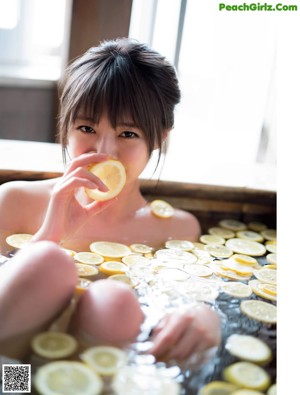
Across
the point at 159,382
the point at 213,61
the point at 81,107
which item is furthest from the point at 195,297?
the point at 213,61

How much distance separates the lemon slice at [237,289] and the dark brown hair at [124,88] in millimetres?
305

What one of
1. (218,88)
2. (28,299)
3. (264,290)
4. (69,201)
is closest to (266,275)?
(264,290)

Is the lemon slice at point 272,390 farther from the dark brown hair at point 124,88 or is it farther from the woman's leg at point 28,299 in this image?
the dark brown hair at point 124,88

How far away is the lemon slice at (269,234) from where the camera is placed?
1215 mm

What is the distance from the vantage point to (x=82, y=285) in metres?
0.69

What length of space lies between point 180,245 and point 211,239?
10cm

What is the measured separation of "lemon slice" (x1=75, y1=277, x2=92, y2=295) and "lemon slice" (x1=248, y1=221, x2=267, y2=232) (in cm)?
63

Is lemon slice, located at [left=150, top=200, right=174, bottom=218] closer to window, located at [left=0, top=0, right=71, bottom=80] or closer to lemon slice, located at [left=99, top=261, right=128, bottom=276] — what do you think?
lemon slice, located at [left=99, top=261, right=128, bottom=276]

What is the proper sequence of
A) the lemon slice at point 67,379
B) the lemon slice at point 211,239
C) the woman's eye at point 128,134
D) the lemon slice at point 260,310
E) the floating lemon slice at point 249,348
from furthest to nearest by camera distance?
the lemon slice at point 211,239 < the woman's eye at point 128,134 < the lemon slice at point 260,310 < the floating lemon slice at point 249,348 < the lemon slice at point 67,379

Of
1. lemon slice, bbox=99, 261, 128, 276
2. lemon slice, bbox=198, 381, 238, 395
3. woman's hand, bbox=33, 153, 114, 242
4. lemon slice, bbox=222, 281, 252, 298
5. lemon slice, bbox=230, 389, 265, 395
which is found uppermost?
woman's hand, bbox=33, 153, 114, 242

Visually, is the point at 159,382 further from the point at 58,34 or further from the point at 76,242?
the point at 58,34

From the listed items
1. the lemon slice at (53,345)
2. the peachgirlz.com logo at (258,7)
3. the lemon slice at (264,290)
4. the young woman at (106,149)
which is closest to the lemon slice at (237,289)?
the lemon slice at (264,290)

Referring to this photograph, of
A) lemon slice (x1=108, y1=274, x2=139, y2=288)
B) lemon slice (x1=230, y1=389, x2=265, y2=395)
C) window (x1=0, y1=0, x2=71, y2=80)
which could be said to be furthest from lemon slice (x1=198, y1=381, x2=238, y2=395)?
window (x1=0, y1=0, x2=71, y2=80)

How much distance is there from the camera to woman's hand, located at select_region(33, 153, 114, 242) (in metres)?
0.83
